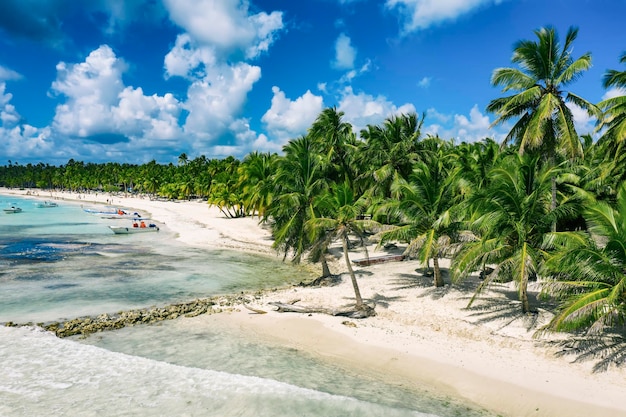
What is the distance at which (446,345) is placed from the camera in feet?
44.5

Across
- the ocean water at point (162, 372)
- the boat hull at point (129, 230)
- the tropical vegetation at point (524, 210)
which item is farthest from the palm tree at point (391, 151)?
the boat hull at point (129, 230)

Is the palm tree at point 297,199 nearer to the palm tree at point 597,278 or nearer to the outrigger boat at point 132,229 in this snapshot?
the palm tree at point 597,278

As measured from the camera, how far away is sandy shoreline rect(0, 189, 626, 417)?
1034 centimetres

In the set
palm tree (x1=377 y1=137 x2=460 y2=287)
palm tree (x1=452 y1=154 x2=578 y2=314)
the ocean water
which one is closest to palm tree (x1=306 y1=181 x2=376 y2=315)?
palm tree (x1=377 y1=137 x2=460 y2=287)

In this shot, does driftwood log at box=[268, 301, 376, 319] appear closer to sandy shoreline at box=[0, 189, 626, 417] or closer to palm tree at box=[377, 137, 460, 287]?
sandy shoreline at box=[0, 189, 626, 417]

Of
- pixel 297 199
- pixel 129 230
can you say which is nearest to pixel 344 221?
pixel 297 199

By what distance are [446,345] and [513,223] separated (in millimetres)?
5127

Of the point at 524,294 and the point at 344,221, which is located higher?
the point at 344,221

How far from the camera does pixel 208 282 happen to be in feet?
81.1

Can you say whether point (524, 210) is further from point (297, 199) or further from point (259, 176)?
point (259, 176)

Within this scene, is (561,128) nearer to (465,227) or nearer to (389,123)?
(465,227)

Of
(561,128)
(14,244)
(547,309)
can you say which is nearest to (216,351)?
(547,309)

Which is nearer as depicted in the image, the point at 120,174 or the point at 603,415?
the point at 603,415

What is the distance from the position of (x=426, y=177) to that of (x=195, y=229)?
39.4m
